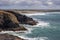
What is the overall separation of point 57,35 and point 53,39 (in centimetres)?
510

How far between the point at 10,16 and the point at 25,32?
584 cm

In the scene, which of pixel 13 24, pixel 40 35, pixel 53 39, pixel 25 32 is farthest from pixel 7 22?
pixel 53 39

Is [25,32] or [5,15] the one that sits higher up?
[5,15]

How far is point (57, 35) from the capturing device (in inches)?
2125

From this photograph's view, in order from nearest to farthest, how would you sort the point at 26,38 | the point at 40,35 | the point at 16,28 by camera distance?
the point at 26,38
the point at 40,35
the point at 16,28

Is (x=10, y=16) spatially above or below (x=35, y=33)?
above

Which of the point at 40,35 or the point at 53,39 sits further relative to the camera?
the point at 40,35

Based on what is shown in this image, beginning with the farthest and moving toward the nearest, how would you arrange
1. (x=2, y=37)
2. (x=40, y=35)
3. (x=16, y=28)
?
(x=16, y=28) → (x=40, y=35) → (x=2, y=37)

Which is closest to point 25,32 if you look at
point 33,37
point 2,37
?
point 33,37

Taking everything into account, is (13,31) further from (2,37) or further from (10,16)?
(2,37)

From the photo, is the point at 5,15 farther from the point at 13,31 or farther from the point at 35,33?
the point at 35,33

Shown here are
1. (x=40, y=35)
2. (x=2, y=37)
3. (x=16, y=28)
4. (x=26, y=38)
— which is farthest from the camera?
(x=16, y=28)

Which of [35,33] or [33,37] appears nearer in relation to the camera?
[33,37]

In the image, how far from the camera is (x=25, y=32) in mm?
55875
